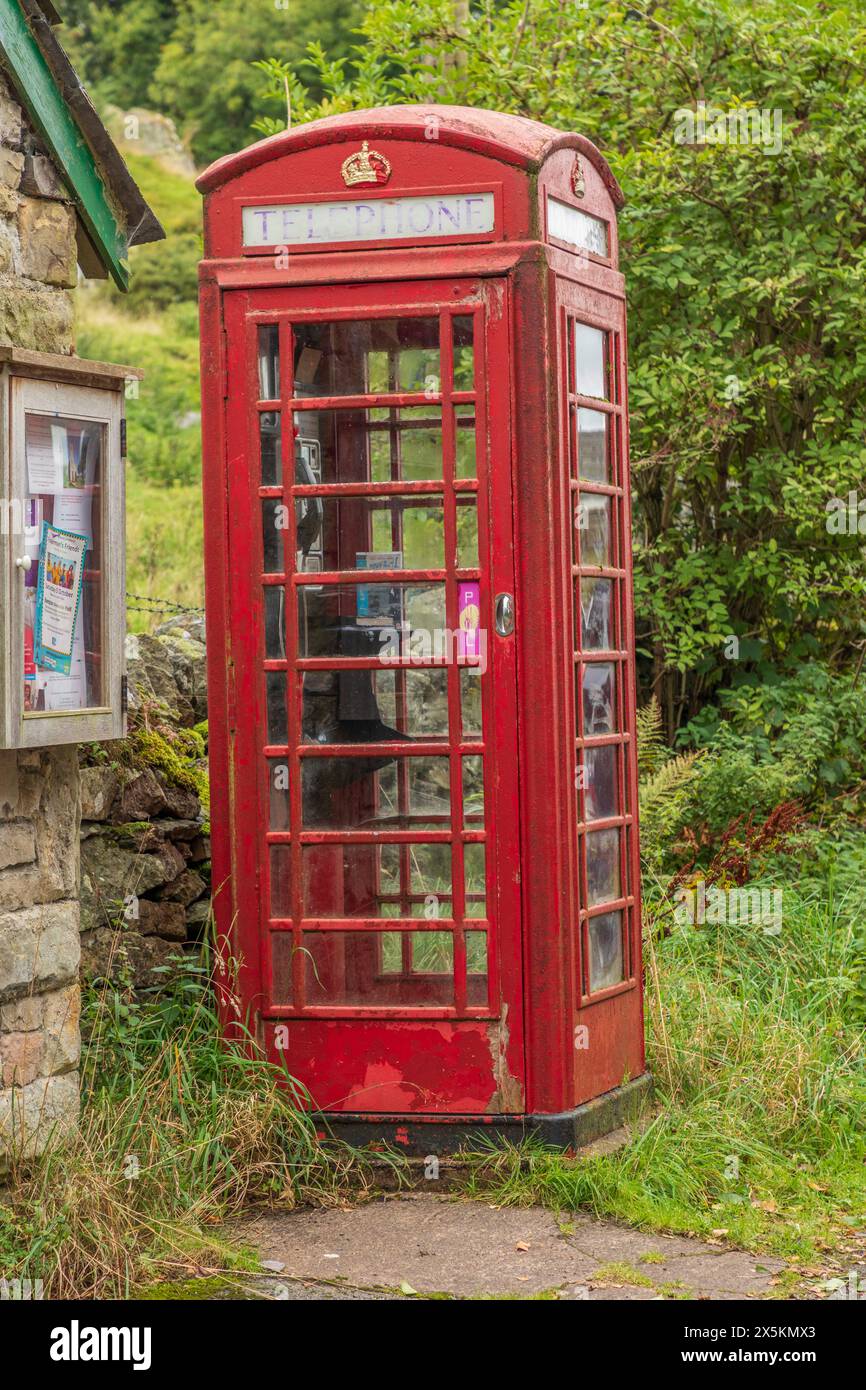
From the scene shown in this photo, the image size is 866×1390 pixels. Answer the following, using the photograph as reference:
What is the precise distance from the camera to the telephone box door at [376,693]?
496 cm

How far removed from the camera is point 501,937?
16.3 ft

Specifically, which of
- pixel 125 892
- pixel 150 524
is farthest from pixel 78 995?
pixel 150 524

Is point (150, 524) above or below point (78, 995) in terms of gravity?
above

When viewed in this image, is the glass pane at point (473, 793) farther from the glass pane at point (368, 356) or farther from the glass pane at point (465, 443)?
the glass pane at point (368, 356)

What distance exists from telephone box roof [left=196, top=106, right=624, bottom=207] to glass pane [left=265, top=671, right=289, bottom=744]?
1.54 metres

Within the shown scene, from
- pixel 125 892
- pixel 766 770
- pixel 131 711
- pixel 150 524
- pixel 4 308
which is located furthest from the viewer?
pixel 150 524

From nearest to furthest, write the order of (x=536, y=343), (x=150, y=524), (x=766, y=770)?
(x=536, y=343)
(x=766, y=770)
(x=150, y=524)

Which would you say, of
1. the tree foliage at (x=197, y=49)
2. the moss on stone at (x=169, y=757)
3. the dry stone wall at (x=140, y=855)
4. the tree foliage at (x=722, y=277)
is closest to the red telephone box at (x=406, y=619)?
the dry stone wall at (x=140, y=855)

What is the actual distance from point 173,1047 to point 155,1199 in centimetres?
64

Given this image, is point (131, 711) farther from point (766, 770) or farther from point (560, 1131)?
point (766, 770)

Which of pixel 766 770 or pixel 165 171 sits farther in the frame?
pixel 165 171

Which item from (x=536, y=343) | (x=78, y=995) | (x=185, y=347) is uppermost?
(x=185, y=347)

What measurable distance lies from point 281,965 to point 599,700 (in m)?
1.33

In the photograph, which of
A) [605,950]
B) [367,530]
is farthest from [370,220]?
[605,950]
